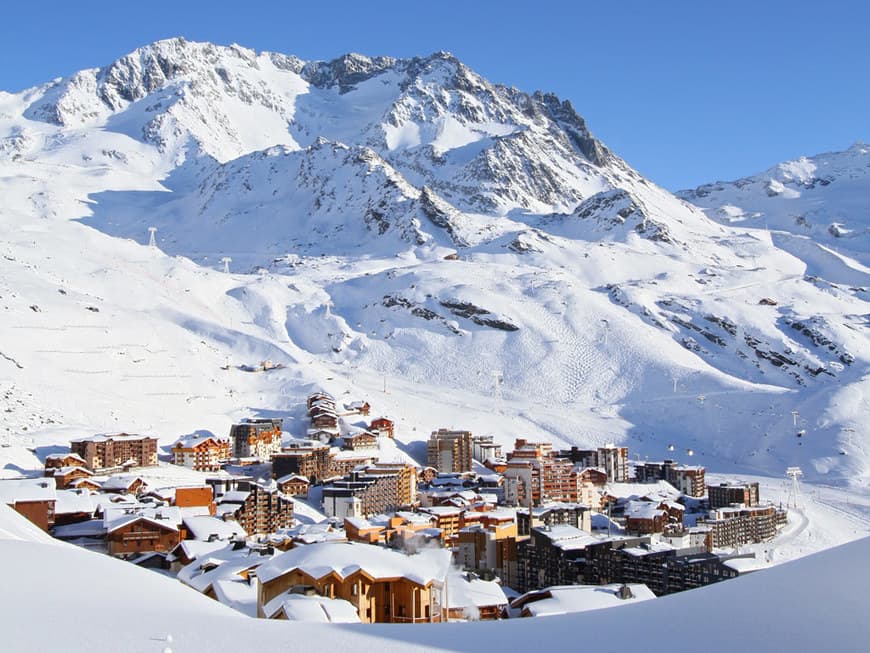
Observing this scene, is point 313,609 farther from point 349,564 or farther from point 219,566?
point 219,566

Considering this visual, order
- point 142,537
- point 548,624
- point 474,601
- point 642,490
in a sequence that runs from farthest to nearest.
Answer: point 642,490 < point 142,537 < point 474,601 < point 548,624

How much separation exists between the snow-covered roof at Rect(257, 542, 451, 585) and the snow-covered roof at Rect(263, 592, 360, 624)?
49.7 inches

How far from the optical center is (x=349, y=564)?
25422 millimetres

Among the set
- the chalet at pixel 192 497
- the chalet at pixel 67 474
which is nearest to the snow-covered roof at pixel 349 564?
the chalet at pixel 192 497

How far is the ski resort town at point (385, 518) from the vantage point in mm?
26641

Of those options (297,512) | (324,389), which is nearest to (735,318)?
(324,389)

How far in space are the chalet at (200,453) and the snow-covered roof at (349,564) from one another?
2934cm

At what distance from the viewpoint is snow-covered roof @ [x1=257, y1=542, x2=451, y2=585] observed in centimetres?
2497

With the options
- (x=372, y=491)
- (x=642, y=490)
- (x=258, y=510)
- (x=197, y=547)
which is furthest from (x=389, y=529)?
(x=642, y=490)

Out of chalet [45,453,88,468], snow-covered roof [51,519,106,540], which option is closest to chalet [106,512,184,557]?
snow-covered roof [51,519,106,540]

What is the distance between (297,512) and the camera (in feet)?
161

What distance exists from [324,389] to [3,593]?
61.6 m

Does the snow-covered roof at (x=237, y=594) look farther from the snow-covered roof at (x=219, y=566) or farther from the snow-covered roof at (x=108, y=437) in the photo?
the snow-covered roof at (x=108, y=437)

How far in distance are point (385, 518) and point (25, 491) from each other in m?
15.9
